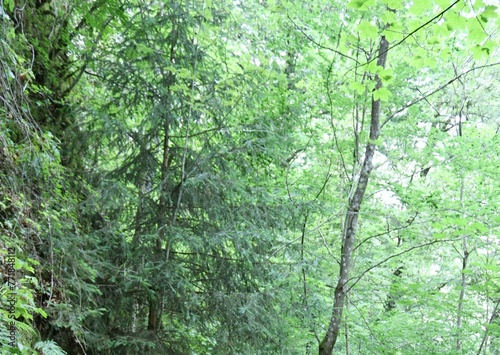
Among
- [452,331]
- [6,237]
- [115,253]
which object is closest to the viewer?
[6,237]

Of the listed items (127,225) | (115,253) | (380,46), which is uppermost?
(380,46)

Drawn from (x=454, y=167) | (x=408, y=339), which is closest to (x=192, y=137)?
(x=454, y=167)

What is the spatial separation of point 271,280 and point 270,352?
77 cm

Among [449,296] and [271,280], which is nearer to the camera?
[271,280]

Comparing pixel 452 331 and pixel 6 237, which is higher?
pixel 452 331

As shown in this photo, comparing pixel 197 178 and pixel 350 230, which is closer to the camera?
pixel 197 178

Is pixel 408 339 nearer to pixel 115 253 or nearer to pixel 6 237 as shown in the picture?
pixel 115 253

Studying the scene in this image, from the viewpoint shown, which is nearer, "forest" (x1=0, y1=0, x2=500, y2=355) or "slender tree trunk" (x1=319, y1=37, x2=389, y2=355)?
A: "forest" (x1=0, y1=0, x2=500, y2=355)

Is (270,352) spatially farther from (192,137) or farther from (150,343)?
(192,137)

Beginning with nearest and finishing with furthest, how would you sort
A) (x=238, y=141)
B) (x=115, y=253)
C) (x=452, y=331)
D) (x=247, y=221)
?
(x=115, y=253) < (x=247, y=221) < (x=238, y=141) < (x=452, y=331)

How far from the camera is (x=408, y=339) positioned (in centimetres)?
621

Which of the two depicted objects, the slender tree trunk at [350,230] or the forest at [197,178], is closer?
the forest at [197,178]

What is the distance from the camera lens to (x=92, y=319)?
432 centimetres

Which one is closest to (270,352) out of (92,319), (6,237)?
(92,319)
